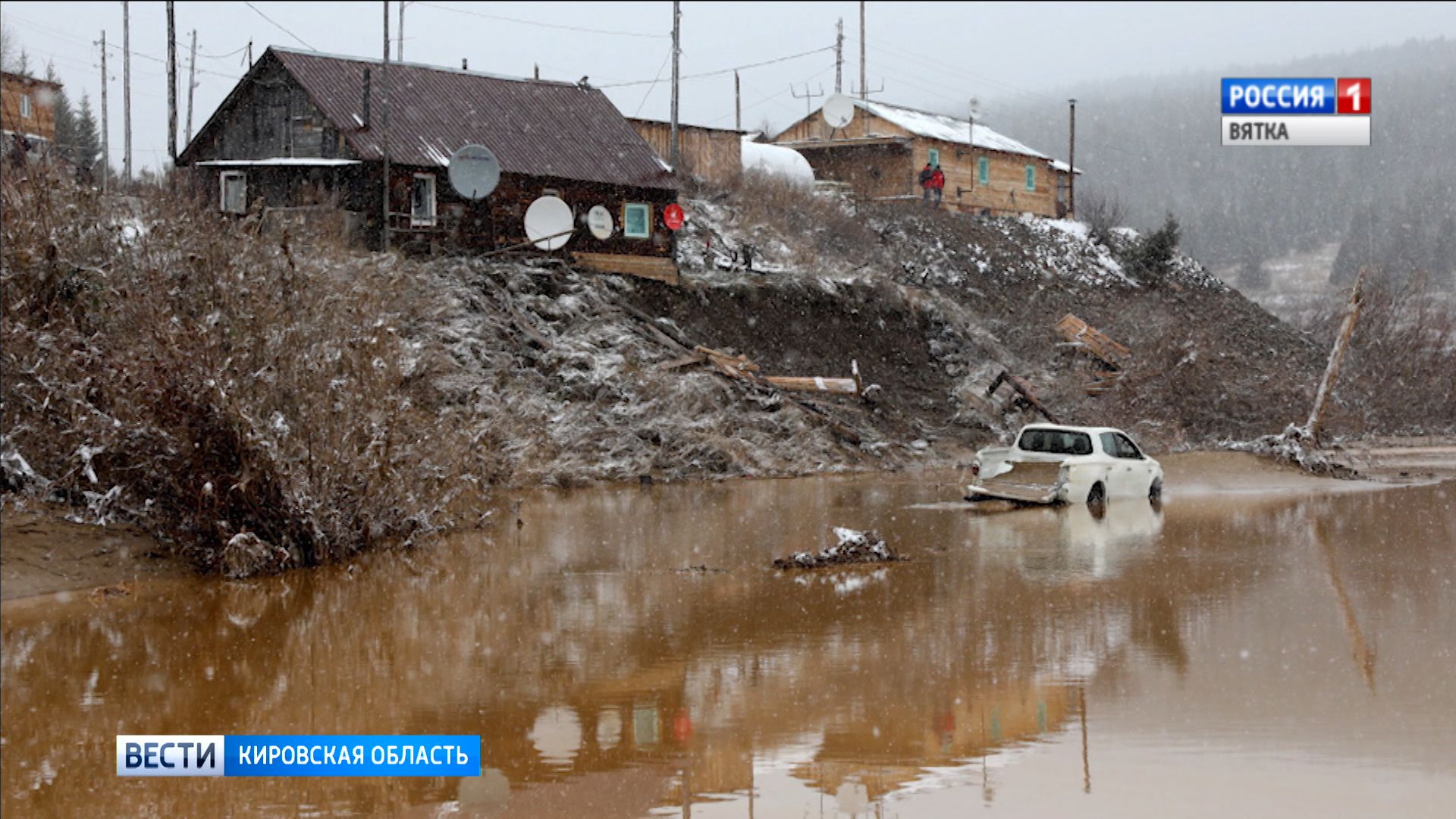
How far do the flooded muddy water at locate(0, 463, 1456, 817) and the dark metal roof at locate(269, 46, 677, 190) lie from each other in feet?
72.4

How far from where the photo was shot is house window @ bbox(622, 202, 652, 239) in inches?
1724

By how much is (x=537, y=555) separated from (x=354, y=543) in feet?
7.95

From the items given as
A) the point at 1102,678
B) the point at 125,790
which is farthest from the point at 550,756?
the point at 1102,678

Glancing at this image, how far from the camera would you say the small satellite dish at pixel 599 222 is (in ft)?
141

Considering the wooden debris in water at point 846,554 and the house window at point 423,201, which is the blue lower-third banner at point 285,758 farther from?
the house window at point 423,201

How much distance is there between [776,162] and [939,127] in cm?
1094

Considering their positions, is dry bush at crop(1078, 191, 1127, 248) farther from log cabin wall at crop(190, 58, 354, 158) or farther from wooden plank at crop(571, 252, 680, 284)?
log cabin wall at crop(190, 58, 354, 158)

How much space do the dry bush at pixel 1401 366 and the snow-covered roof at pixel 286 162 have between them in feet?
105

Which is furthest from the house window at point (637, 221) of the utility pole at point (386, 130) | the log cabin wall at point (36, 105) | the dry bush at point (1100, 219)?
the dry bush at point (1100, 219)

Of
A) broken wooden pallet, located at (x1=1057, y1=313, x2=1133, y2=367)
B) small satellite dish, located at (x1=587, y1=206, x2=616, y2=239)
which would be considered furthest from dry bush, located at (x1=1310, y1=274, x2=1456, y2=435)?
small satellite dish, located at (x1=587, y1=206, x2=616, y2=239)

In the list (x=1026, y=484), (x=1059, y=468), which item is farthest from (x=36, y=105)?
(x=1059, y=468)

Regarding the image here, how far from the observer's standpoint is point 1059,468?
2577cm

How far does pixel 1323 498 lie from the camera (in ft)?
95.5

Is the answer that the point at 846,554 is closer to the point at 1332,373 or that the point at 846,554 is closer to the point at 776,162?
the point at 1332,373
